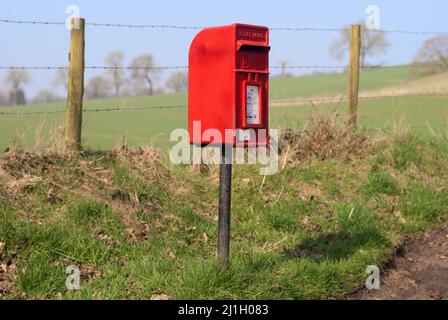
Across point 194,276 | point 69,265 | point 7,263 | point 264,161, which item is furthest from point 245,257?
point 264,161

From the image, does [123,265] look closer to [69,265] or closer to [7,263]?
[69,265]

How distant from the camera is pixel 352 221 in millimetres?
6809

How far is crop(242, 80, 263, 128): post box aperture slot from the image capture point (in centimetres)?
462

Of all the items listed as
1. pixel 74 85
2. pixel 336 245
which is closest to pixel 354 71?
pixel 336 245

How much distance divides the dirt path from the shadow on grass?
A: 0.32 meters

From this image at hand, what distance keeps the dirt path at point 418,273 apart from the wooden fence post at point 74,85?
3538 mm

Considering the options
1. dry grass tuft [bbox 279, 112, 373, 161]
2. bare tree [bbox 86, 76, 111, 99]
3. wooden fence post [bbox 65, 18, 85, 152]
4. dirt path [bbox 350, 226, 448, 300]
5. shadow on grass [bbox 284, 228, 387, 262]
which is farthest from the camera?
bare tree [bbox 86, 76, 111, 99]

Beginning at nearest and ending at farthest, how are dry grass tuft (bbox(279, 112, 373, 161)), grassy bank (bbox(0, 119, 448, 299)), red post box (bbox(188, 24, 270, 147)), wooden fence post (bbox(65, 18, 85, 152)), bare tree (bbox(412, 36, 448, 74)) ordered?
red post box (bbox(188, 24, 270, 147)) < grassy bank (bbox(0, 119, 448, 299)) < wooden fence post (bbox(65, 18, 85, 152)) < dry grass tuft (bbox(279, 112, 373, 161)) < bare tree (bbox(412, 36, 448, 74))

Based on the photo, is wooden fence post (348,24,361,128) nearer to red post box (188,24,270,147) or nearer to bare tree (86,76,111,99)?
red post box (188,24,270,147)

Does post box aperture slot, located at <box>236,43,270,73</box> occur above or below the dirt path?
above

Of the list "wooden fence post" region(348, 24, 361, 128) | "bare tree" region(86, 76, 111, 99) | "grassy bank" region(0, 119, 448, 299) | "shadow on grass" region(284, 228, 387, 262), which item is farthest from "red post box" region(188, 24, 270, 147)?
"bare tree" region(86, 76, 111, 99)

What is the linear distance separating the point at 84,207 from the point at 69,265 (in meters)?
0.87

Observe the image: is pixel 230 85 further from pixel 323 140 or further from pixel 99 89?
pixel 99 89

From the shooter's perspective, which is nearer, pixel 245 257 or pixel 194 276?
pixel 194 276
